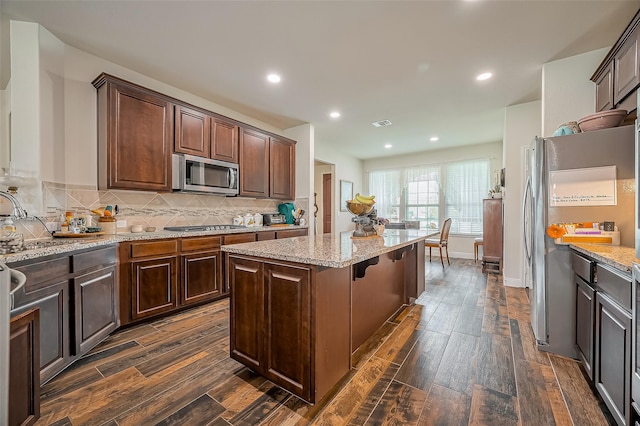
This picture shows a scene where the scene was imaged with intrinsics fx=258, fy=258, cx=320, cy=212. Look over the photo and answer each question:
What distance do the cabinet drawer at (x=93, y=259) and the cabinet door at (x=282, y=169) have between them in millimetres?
2283

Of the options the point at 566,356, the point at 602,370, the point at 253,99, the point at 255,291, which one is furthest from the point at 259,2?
the point at 566,356

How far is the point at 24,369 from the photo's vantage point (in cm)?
122

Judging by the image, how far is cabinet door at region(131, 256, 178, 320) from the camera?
2400 millimetres

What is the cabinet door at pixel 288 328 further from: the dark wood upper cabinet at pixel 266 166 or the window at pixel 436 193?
the window at pixel 436 193

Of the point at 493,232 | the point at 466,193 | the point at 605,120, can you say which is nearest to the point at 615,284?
the point at 605,120

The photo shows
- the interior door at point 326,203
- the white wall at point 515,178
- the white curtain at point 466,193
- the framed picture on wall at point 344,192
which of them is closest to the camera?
the white wall at point 515,178

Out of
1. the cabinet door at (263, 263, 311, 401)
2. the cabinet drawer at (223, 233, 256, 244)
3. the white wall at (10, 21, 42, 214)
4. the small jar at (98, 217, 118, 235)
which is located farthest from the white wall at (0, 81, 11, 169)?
the cabinet door at (263, 263, 311, 401)

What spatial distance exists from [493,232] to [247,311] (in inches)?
175

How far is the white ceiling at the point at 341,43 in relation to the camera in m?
1.97

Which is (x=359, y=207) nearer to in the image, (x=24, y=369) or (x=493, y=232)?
(x=24, y=369)

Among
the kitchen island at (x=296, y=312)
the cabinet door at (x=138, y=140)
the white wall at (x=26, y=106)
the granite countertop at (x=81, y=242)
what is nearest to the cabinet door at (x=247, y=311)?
the kitchen island at (x=296, y=312)

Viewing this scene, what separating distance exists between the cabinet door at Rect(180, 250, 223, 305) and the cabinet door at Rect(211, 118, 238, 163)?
130 centimetres

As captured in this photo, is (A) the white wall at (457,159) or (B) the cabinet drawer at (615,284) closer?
(B) the cabinet drawer at (615,284)

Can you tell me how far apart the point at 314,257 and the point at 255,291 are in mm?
539
